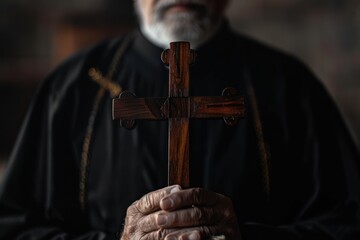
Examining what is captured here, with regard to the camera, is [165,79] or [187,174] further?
[165,79]

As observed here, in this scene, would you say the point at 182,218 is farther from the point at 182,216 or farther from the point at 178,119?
the point at 178,119

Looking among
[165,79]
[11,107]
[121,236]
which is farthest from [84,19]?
[121,236]

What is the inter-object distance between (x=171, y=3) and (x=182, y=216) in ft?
2.72

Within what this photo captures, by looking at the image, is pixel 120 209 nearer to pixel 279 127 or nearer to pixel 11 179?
pixel 11 179

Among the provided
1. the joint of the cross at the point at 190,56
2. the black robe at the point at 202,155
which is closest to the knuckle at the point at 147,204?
the joint of the cross at the point at 190,56

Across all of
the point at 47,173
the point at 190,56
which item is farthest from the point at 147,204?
the point at 47,173

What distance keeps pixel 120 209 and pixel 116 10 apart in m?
5.32

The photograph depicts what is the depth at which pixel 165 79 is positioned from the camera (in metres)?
Answer: 2.35

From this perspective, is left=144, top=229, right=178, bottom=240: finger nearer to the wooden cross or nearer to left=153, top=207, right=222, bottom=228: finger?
left=153, top=207, right=222, bottom=228: finger

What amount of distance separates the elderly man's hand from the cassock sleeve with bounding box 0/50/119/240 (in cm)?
53

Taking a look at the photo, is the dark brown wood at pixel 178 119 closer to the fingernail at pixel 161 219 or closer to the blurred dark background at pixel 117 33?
the fingernail at pixel 161 219

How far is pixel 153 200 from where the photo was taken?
1.66 meters

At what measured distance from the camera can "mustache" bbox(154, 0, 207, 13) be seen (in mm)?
2150

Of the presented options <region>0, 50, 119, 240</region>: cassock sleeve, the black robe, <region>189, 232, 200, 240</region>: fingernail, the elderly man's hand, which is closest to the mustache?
the black robe
